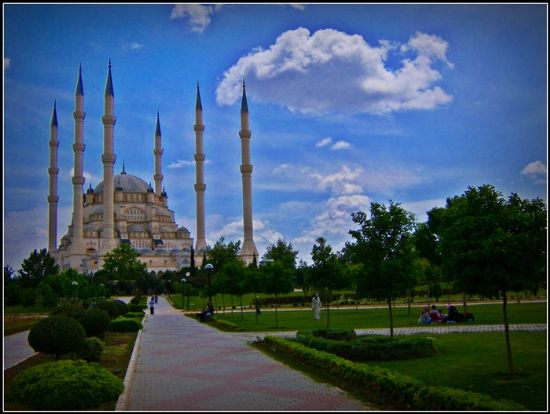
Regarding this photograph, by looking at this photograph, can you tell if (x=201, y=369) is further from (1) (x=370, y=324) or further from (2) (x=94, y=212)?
(2) (x=94, y=212)

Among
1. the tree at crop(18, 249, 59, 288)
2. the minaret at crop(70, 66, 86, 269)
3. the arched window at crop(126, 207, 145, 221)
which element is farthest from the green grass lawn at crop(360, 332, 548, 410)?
the arched window at crop(126, 207, 145, 221)

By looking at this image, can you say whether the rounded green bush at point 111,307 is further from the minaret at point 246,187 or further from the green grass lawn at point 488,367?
the minaret at point 246,187

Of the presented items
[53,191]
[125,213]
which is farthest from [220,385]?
[125,213]

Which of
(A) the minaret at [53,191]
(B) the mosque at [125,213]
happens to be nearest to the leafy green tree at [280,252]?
(B) the mosque at [125,213]

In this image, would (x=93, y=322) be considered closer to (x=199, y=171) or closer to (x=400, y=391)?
(x=400, y=391)

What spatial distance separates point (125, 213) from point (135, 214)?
2025 millimetres

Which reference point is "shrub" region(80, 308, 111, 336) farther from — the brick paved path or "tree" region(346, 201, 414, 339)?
"tree" region(346, 201, 414, 339)

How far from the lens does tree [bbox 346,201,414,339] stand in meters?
16.0

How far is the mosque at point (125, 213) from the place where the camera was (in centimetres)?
8881

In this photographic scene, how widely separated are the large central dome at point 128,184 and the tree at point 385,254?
10472cm

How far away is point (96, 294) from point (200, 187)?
157 feet

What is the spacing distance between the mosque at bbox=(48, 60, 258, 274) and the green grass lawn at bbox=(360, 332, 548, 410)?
68747mm

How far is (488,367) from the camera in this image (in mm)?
12516

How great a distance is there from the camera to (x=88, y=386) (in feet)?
31.3
